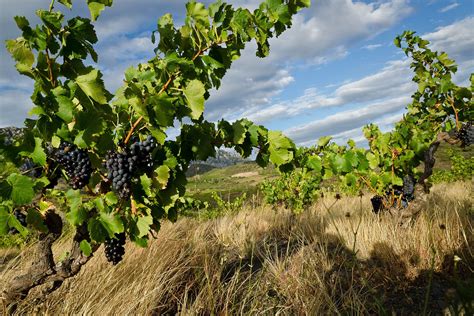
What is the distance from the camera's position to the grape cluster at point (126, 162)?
228cm

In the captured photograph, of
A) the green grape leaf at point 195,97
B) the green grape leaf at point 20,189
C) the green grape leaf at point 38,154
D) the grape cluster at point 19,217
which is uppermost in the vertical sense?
the green grape leaf at point 195,97

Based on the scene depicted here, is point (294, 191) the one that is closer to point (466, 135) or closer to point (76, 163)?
point (466, 135)

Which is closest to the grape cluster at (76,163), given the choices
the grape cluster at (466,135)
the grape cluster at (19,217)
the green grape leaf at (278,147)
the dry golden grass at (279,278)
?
the grape cluster at (19,217)

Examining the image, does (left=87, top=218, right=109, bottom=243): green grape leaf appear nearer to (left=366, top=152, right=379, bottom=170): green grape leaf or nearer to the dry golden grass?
the dry golden grass

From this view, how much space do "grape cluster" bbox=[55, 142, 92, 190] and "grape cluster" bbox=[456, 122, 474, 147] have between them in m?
5.62

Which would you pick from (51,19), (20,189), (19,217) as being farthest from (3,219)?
(51,19)

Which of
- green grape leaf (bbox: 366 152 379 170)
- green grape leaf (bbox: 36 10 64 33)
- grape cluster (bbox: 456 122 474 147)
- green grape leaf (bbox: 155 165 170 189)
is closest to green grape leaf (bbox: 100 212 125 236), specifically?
green grape leaf (bbox: 155 165 170 189)

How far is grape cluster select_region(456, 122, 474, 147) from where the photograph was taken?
5.91 meters

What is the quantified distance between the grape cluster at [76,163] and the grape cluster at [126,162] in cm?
20

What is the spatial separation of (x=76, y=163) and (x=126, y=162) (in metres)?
0.38

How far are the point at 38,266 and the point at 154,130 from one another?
1770 mm

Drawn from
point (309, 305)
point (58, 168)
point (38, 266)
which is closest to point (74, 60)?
point (58, 168)

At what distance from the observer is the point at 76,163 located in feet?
8.05

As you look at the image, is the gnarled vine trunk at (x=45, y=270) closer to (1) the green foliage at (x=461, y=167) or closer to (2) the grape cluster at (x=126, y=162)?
(2) the grape cluster at (x=126, y=162)
